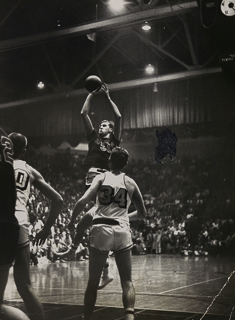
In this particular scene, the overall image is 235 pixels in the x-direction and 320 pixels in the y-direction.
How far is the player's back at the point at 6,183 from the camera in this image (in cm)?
259

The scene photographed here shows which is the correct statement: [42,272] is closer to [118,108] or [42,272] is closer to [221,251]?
[221,251]

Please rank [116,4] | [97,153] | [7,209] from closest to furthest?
[7,209] < [97,153] < [116,4]

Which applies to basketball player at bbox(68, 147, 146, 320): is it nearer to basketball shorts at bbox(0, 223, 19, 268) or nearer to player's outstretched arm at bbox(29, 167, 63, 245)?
player's outstretched arm at bbox(29, 167, 63, 245)

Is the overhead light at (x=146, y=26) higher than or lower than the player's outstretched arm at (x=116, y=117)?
higher

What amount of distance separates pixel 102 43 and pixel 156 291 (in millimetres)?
3160

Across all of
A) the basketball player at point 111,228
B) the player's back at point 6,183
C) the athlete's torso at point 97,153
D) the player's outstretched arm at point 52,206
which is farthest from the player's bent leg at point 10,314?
the athlete's torso at point 97,153

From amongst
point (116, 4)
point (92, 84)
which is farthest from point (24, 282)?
point (116, 4)

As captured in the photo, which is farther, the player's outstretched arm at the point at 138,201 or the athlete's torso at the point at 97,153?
the athlete's torso at the point at 97,153

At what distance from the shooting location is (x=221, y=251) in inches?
324

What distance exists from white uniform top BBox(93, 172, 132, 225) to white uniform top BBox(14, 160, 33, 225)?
2.04 ft

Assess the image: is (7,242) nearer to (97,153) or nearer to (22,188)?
(22,188)

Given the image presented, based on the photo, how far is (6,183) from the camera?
103 inches

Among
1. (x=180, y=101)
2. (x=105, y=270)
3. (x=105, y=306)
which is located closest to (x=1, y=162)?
(x=105, y=270)

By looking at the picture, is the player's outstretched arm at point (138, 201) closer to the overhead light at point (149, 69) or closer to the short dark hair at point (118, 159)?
the short dark hair at point (118, 159)
